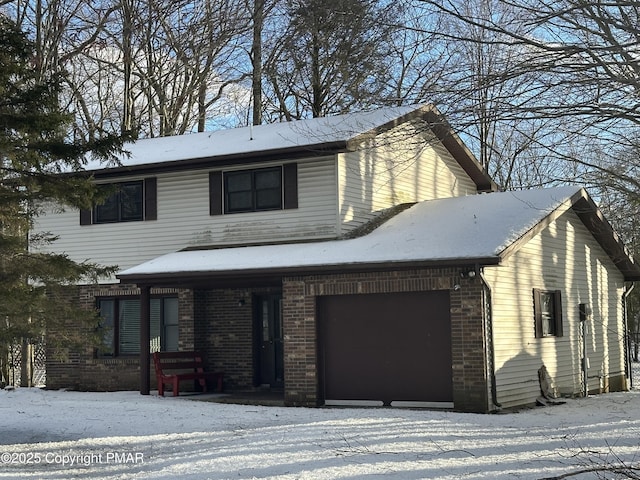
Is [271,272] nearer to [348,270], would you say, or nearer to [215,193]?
[348,270]

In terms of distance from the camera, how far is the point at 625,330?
22.5 metres

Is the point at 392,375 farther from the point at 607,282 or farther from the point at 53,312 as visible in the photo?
the point at 607,282

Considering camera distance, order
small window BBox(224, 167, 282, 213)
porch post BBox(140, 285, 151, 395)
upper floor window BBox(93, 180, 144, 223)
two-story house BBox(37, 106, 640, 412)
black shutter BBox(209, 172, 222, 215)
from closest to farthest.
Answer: two-story house BBox(37, 106, 640, 412), porch post BBox(140, 285, 151, 395), small window BBox(224, 167, 282, 213), black shutter BBox(209, 172, 222, 215), upper floor window BBox(93, 180, 144, 223)

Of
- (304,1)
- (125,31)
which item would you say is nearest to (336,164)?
(304,1)

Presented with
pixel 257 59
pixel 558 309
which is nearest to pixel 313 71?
pixel 257 59

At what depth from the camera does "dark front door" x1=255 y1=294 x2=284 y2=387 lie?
1952 cm

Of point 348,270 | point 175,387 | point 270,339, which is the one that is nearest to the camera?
point 348,270

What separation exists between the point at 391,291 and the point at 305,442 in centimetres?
535

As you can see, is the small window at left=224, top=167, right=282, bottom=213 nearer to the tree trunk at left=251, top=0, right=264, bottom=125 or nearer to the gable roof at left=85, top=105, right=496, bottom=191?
the gable roof at left=85, top=105, right=496, bottom=191

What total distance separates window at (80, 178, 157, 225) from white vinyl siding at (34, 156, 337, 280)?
0.49 feet

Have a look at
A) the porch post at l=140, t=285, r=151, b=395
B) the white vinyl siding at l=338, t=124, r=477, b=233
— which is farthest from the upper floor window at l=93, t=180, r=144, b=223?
the white vinyl siding at l=338, t=124, r=477, b=233

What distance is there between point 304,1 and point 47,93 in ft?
24.1

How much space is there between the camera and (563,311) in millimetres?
18750

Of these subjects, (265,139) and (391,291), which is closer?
(391,291)
